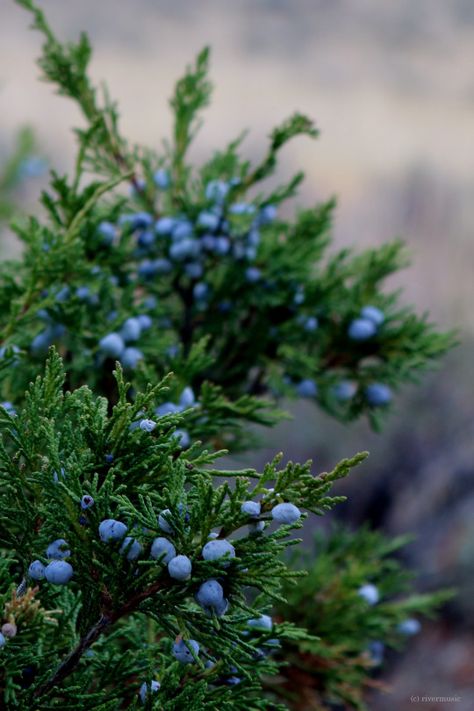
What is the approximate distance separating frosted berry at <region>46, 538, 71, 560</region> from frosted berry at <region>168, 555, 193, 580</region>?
0.10 m

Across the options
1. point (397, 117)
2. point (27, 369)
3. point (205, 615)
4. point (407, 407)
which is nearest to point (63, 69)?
point (27, 369)

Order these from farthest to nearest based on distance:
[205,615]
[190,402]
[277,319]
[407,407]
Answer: [407,407] < [277,319] < [190,402] < [205,615]

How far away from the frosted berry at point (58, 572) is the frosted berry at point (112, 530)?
39mm

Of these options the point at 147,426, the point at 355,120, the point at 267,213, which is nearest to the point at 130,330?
the point at 267,213

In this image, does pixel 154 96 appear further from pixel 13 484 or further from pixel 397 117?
pixel 13 484

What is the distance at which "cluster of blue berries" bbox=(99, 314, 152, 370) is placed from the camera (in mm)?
964

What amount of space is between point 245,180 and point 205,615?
28.6 inches

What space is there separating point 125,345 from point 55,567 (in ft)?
1.53

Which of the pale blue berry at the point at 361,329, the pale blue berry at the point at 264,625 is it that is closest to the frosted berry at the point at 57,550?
the pale blue berry at the point at 264,625

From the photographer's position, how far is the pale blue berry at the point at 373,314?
1209 millimetres

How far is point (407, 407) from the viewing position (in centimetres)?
373

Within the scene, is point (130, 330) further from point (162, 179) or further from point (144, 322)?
point (162, 179)

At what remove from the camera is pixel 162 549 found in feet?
1.93

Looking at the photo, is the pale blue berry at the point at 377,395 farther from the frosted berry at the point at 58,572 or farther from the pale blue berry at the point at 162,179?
the frosted berry at the point at 58,572
